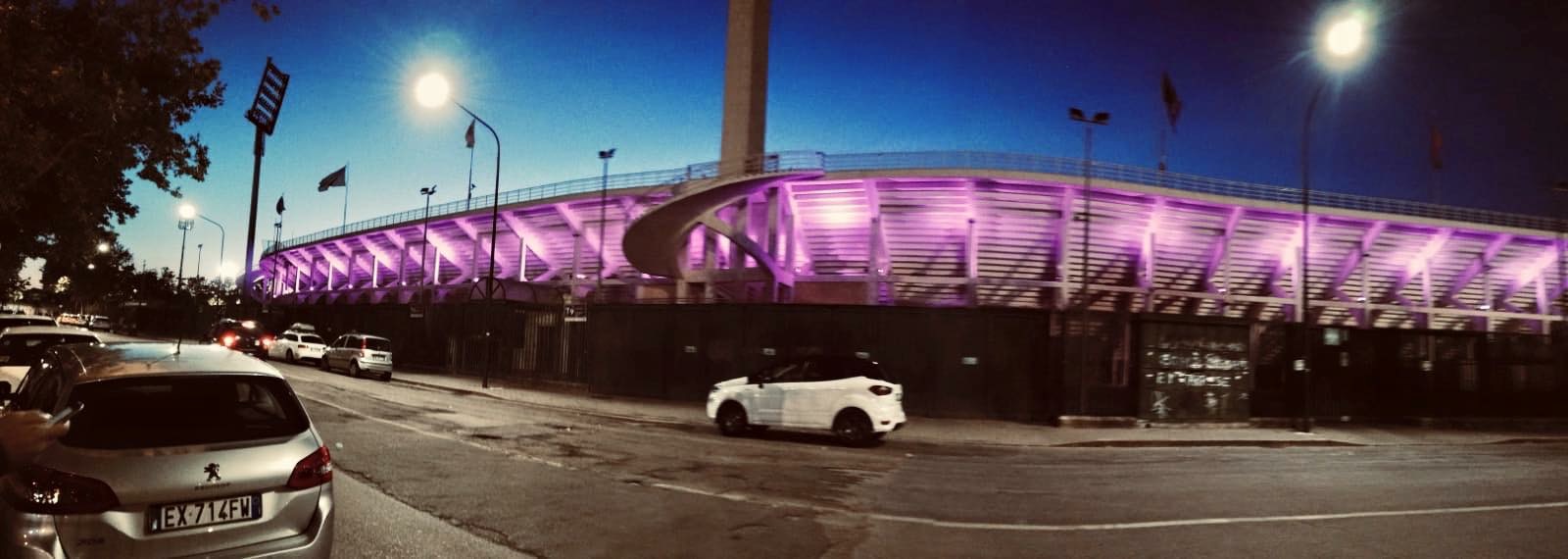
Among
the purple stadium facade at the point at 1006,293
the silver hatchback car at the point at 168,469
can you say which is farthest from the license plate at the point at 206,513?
the purple stadium facade at the point at 1006,293

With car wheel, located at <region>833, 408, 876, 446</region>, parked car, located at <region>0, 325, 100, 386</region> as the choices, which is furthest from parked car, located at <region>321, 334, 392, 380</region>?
car wheel, located at <region>833, 408, 876, 446</region>

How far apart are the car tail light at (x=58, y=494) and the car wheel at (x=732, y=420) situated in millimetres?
10950

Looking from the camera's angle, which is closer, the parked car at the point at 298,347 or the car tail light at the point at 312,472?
the car tail light at the point at 312,472

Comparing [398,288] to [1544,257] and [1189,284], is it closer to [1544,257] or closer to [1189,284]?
[1189,284]

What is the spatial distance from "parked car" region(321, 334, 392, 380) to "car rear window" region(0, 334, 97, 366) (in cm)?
1691

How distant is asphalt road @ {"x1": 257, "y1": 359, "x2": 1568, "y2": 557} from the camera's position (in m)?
6.08

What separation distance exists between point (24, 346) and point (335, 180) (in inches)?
1562

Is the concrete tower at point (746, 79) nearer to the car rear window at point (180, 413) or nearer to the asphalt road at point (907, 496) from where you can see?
the asphalt road at point (907, 496)

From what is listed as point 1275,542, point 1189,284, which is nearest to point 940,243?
point 1189,284

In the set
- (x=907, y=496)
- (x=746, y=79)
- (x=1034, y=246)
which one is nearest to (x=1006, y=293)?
(x=1034, y=246)

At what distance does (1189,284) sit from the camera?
39312 mm

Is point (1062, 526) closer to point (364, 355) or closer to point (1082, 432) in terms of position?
point (1082, 432)

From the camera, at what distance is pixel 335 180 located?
142 feet

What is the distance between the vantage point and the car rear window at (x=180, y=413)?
3.49m
